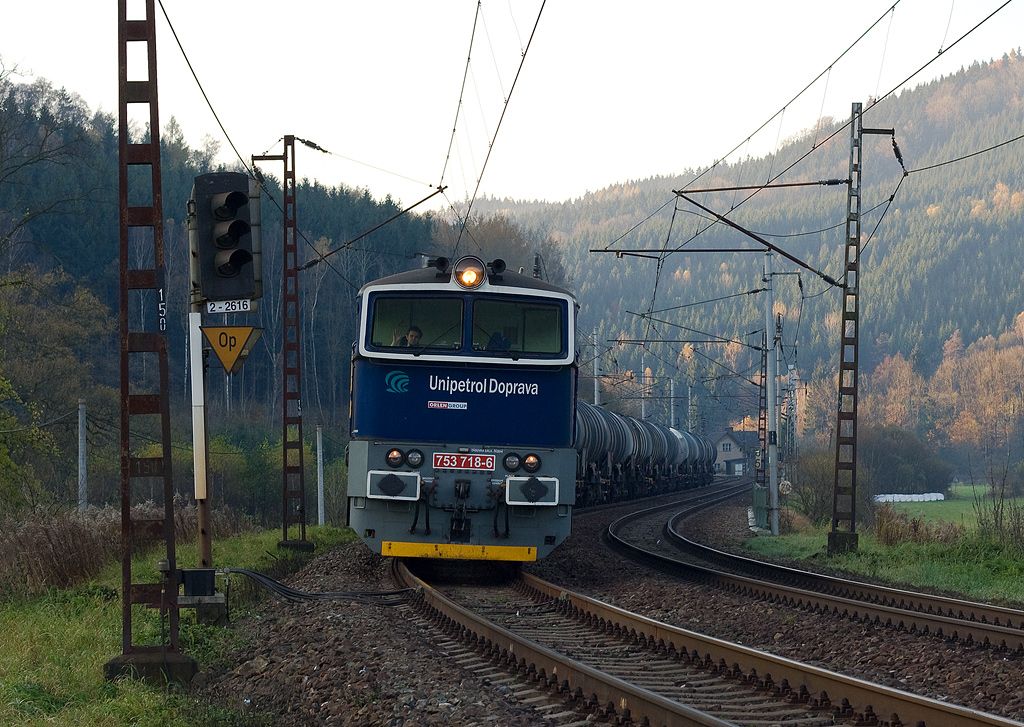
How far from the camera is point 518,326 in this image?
43.9 ft

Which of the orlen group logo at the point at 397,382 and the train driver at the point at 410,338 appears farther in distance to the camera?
the train driver at the point at 410,338

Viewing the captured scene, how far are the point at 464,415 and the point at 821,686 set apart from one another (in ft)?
21.8

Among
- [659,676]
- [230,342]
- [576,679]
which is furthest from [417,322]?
[576,679]

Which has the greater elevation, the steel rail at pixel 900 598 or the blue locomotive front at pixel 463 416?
the blue locomotive front at pixel 463 416

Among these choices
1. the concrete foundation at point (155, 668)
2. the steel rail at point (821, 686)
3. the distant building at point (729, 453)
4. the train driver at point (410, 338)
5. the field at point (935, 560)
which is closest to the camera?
the steel rail at point (821, 686)

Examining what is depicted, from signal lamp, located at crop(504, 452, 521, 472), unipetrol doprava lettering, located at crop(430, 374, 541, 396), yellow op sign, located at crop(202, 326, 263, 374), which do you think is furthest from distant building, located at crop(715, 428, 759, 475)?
yellow op sign, located at crop(202, 326, 263, 374)

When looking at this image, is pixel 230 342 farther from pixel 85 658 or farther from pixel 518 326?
pixel 518 326

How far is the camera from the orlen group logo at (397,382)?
42.6 ft

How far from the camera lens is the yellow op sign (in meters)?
11.0

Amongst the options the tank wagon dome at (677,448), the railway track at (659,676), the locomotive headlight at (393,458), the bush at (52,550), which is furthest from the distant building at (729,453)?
the railway track at (659,676)

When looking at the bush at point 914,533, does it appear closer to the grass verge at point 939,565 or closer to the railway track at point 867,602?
the grass verge at point 939,565

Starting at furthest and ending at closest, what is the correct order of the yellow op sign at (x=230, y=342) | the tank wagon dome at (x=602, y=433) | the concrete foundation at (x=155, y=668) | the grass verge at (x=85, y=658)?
the tank wagon dome at (x=602, y=433), the yellow op sign at (x=230, y=342), the concrete foundation at (x=155, y=668), the grass verge at (x=85, y=658)

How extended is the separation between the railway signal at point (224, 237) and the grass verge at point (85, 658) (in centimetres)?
289

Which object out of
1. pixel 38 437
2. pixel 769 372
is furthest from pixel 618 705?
pixel 38 437
